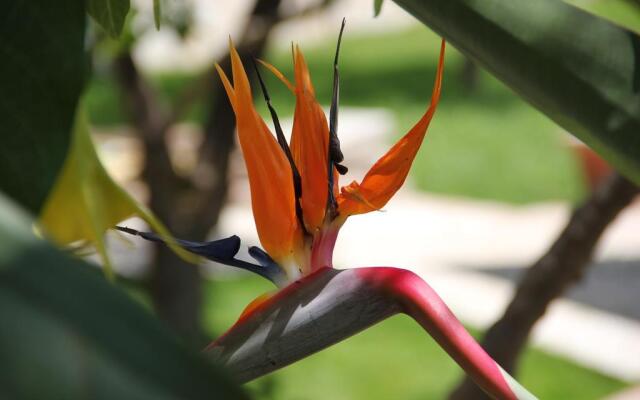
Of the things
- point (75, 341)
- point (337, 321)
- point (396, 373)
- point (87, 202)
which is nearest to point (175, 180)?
point (396, 373)

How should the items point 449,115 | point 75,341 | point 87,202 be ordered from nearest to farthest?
→ point 75,341, point 87,202, point 449,115

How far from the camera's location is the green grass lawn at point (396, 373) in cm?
340

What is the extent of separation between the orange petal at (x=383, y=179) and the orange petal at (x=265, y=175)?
3 centimetres

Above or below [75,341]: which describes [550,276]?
below

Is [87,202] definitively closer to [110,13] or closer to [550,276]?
[110,13]

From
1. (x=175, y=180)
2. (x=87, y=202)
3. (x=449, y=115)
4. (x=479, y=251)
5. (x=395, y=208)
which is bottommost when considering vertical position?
(x=449, y=115)

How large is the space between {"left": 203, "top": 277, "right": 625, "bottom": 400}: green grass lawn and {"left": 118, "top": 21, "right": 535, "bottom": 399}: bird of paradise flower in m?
2.62

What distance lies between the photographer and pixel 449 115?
871 cm

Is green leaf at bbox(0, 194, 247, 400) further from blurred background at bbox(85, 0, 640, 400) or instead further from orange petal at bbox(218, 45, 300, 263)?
blurred background at bbox(85, 0, 640, 400)

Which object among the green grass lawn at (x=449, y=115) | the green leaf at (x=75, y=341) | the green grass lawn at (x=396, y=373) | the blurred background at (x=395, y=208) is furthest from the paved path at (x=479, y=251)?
the green leaf at (x=75, y=341)

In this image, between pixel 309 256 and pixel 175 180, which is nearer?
pixel 309 256

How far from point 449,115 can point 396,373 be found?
5.30m

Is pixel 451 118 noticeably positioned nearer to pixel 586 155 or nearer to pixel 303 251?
pixel 586 155

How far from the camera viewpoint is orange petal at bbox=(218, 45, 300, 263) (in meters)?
0.56
